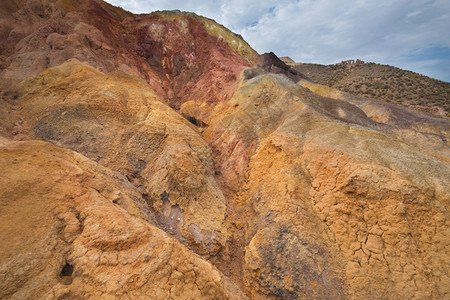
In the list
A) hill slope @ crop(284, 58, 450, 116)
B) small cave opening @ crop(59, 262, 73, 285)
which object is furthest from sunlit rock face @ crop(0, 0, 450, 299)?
hill slope @ crop(284, 58, 450, 116)

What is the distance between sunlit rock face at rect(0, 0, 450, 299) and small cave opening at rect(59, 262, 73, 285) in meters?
0.02

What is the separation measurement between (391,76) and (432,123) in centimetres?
2946

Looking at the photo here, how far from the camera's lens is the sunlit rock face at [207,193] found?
3.92 meters

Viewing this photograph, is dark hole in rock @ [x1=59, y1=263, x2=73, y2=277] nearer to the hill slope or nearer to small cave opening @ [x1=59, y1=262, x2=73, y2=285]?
small cave opening @ [x1=59, y1=262, x2=73, y2=285]

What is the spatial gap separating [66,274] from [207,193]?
16.7 feet

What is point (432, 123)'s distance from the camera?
40.4ft

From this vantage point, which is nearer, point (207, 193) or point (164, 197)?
point (164, 197)

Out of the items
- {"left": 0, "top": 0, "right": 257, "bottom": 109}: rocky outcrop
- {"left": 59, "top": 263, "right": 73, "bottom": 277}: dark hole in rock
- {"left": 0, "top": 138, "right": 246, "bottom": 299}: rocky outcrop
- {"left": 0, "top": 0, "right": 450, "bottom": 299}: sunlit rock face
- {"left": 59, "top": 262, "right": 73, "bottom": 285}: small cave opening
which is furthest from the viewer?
{"left": 0, "top": 0, "right": 257, "bottom": 109}: rocky outcrop

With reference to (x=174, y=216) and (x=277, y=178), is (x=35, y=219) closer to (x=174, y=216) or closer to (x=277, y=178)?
(x=174, y=216)

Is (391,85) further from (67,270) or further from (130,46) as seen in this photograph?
(67,270)

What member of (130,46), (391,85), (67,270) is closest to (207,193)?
(67,270)

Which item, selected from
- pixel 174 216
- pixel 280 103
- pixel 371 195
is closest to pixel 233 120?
pixel 280 103

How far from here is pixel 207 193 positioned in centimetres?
832

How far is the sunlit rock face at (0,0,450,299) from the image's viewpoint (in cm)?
392
